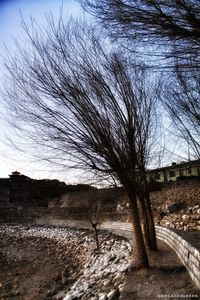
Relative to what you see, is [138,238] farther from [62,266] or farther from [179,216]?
[179,216]

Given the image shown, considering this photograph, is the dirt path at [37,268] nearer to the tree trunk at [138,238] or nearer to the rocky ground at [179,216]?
the tree trunk at [138,238]

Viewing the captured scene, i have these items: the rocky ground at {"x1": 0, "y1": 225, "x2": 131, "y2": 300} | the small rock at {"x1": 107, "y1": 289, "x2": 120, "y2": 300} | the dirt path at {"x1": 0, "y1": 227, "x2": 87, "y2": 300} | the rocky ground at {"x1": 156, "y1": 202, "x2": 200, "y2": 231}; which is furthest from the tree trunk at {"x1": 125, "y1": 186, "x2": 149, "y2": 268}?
the rocky ground at {"x1": 156, "y1": 202, "x2": 200, "y2": 231}

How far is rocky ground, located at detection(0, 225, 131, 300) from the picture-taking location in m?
9.18

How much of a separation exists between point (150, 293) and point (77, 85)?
16.0ft

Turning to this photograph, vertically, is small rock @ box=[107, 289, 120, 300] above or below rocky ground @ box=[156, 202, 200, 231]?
below

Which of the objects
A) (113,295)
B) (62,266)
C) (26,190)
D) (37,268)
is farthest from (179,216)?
(26,190)

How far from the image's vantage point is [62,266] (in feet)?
50.2

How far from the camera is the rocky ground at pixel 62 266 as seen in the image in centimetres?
918

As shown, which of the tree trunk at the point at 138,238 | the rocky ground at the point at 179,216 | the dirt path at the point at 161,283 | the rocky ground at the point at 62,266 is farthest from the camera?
the rocky ground at the point at 179,216

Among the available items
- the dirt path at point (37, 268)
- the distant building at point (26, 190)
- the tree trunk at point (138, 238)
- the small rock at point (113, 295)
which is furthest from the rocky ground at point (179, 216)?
the distant building at point (26, 190)

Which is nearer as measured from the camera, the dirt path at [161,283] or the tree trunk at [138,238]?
the dirt path at [161,283]

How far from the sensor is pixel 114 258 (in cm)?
1184

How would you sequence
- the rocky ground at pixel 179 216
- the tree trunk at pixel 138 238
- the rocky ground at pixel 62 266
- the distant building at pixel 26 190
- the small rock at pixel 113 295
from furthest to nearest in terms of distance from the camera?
the distant building at pixel 26 190 → the rocky ground at pixel 179 216 → the rocky ground at pixel 62 266 → the tree trunk at pixel 138 238 → the small rock at pixel 113 295

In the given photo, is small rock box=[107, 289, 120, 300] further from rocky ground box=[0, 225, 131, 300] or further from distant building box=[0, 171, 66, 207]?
distant building box=[0, 171, 66, 207]
